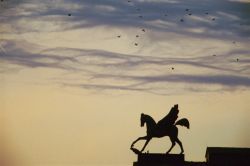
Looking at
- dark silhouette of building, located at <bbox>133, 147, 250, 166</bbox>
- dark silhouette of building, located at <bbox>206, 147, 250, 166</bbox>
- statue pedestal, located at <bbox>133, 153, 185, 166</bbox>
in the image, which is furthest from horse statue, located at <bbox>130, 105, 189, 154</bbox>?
dark silhouette of building, located at <bbox>206, 147, 250, 166</bbox>

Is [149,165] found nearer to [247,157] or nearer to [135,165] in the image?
[135,165]

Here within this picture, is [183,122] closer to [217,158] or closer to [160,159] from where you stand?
[160,159]

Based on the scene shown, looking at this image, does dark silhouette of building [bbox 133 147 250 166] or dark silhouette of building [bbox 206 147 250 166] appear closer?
dark silhouette of building [bbox 133 147 250 166]

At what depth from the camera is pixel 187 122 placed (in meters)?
31.8

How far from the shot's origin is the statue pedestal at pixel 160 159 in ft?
107

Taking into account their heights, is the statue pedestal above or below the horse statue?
below

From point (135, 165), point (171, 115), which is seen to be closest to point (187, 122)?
point (171, 115)

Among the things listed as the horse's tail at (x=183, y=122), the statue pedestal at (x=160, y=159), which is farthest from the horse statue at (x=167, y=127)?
the statue pedestal at (x=160, y=159)

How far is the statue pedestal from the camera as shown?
3262 centimetres

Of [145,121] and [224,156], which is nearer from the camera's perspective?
[145,121]

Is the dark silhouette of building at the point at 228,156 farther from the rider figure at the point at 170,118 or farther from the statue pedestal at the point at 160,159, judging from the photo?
the rider figure at the point at 170,118

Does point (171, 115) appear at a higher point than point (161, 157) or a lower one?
higher

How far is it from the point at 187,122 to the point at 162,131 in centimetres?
124

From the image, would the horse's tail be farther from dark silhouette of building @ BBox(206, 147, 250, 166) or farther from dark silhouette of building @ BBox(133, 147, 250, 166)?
dark silhouette of building @ BBox(206, 147, 250, 166)
